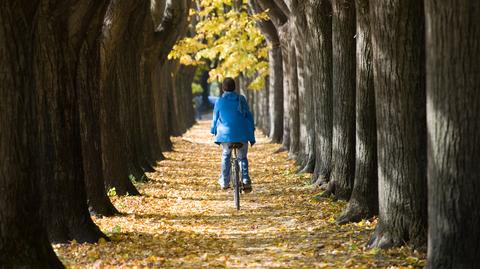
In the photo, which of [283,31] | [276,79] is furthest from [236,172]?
[276,79]

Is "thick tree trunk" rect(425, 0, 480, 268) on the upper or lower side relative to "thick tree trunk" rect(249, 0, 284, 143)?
lower

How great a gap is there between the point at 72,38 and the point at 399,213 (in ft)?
14.4

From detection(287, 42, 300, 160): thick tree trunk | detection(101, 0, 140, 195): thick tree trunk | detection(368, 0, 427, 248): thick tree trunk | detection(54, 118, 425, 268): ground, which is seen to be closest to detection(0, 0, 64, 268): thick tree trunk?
detection(54, 118, 425, 268): ground

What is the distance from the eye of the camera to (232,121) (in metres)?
14.3

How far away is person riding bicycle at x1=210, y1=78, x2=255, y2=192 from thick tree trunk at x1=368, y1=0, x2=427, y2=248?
4.66 metres

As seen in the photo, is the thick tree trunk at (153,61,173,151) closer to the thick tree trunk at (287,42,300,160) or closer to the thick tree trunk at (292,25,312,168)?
the thick tree trunk at (287,42,300,160)

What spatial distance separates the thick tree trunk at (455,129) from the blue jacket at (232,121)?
6.71 m

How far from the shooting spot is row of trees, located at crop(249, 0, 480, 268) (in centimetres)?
747

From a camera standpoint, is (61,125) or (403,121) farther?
(61,125)

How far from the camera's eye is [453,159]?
7.55 m

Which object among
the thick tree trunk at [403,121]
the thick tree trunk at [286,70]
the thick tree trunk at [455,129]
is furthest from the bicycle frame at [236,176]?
the thick tree trunk at [286,70]

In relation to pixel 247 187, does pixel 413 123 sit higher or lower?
higher

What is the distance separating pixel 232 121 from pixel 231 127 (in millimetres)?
94

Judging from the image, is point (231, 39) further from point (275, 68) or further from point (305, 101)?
point (305, 101)
